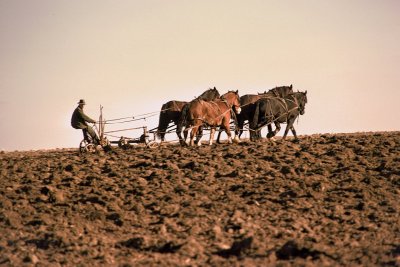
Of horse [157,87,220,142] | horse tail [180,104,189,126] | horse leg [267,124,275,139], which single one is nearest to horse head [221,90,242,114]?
horse [157,87,220,142]

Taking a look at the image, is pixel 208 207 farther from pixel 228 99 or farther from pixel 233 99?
pixel 233 99

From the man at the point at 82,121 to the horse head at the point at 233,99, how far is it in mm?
4585

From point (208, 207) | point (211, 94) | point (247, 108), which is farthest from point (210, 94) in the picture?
point (208, 207)

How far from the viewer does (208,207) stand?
41.4 ft

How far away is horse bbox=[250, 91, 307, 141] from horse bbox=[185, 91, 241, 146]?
2.32 feet

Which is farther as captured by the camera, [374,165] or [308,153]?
[308,153]

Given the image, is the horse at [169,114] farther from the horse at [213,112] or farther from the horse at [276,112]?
the horse at [276,112]

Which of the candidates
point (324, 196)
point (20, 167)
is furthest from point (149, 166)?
point (324, 196)

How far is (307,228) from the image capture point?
37.1ft

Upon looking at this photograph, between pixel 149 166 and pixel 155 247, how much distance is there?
579 centimetres

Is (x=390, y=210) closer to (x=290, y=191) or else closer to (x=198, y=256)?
(x=290, y=191)

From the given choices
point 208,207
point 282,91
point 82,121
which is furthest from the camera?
point 282,91

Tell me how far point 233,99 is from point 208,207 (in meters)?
9.03

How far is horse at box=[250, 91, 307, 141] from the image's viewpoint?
829 inches
